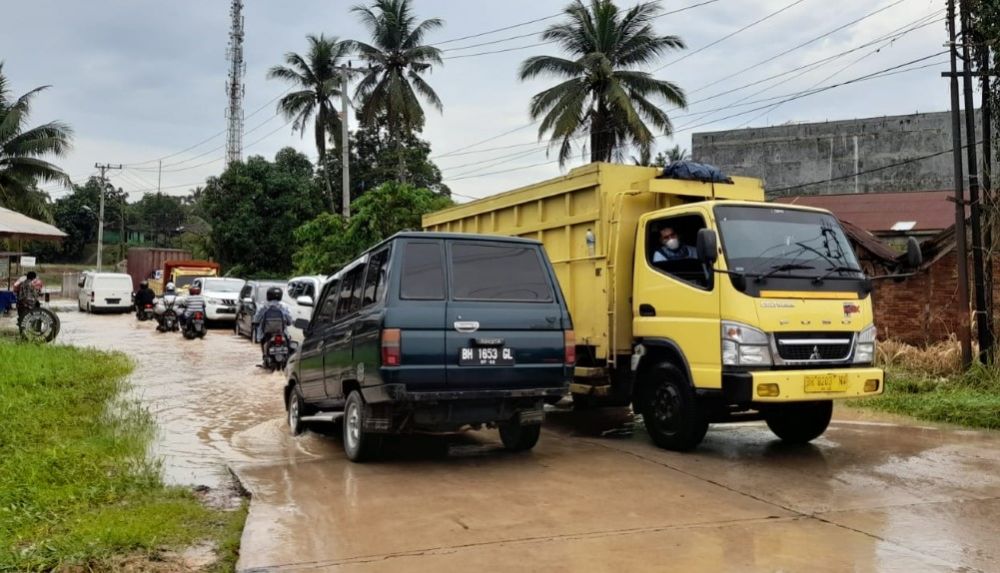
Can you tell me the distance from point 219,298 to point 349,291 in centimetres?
1750

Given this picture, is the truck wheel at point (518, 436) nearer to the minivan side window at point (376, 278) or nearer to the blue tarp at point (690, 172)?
the minivan side window at point (376, 278)

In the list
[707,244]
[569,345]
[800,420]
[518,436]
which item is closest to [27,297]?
[518,436]

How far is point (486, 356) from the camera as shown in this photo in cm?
671

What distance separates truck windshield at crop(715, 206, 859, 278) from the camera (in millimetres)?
7141

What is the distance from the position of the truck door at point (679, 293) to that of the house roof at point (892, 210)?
48.9 ft

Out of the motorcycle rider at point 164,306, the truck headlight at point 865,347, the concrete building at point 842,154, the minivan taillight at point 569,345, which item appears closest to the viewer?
the minivan taillight at point 569,345

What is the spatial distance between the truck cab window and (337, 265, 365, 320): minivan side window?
9.23 ft

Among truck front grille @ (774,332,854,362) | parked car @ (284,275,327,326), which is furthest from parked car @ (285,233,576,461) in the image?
parked car @ (284,275,327,326)

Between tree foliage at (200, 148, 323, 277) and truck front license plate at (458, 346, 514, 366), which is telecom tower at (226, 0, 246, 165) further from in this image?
truck front license plate at (458, 346, 514, 366)

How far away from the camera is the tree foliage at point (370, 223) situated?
83.0 feet

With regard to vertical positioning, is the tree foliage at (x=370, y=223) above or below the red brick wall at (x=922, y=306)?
above

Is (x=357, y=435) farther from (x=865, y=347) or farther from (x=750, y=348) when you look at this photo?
(x=865, y=347)

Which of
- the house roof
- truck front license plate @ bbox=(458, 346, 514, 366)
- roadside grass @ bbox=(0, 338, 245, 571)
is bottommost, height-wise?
roadside grass @ bbox=(0, 338, 245, 571)

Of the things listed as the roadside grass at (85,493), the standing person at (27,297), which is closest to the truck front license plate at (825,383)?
the roadside grass at (85,493)
